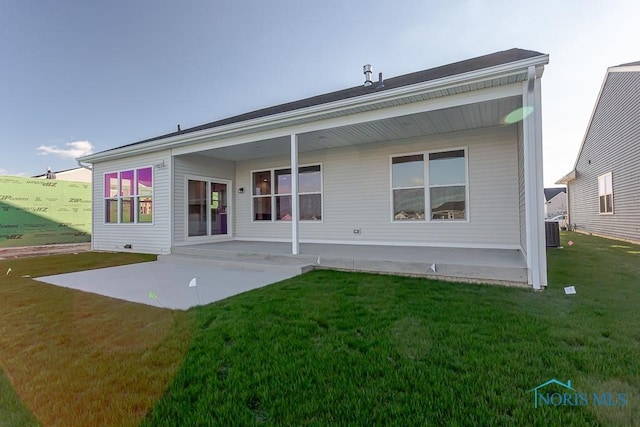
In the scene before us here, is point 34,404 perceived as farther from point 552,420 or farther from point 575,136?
point 575,136

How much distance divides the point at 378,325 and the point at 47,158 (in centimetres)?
2531

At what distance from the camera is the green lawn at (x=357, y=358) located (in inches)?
62.6

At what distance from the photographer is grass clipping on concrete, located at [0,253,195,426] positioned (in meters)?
1.69

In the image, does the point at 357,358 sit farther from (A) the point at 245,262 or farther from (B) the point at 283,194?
(B) the point at 283,194

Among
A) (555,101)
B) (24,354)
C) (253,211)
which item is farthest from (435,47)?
(24,354)

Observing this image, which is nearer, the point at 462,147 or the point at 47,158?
the point at 462,147

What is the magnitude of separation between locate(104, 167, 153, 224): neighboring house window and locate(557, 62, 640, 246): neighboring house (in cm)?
1421

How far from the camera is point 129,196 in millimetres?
8797

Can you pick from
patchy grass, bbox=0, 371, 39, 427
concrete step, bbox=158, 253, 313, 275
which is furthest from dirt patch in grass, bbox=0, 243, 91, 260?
patchy grass, bbox=0, 371, 39, 427

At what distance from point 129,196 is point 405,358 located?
364 inches

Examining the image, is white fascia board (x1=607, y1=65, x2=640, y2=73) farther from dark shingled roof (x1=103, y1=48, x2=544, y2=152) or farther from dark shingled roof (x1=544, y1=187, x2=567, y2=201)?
dark shingled roof (x1=544, y1=187, x2=567, y2=201)

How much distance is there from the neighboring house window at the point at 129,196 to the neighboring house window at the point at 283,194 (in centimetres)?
294

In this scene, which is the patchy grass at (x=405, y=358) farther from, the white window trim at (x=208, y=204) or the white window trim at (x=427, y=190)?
the white window trim at (x=208, y=204)

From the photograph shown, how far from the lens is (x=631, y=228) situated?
937 cm
